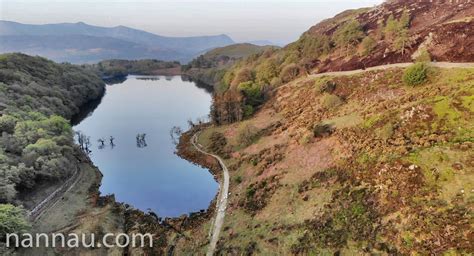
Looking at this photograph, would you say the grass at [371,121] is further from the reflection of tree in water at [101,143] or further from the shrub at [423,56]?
the reflection of tree in water at [101,143]

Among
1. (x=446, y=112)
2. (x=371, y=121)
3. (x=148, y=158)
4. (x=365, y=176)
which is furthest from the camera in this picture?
(x=148, y=158)

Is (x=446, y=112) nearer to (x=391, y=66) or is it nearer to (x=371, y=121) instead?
(x=371, y=121)

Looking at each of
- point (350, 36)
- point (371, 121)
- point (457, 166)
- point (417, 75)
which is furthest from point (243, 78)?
point (457, 166)

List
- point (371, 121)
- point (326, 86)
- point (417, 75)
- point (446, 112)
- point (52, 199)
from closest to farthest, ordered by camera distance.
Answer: point (446, 112), point (371, 121), point (52, 199), point (417, 75), point (326, 86)

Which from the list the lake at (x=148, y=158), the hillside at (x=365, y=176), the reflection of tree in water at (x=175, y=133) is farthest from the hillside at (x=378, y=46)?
the lake at (x=148, y=158)

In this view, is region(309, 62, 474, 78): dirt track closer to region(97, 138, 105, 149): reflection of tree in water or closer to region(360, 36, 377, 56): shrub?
region(360, 36, 377, 56): shrub
